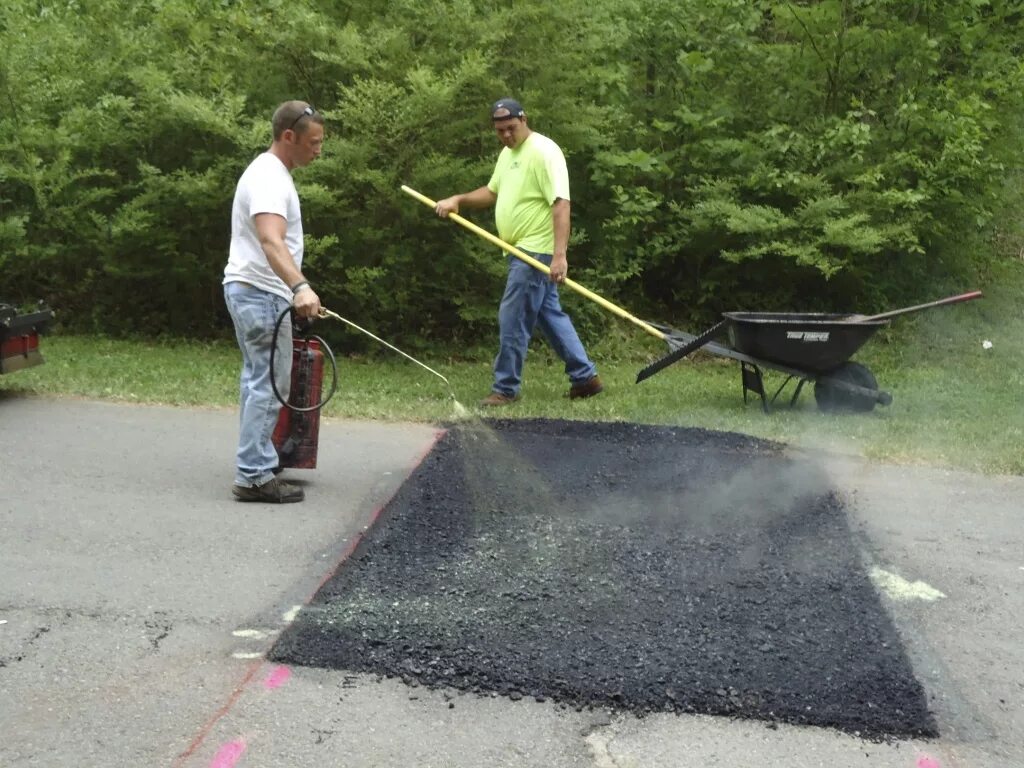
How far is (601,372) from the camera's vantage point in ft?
32.2

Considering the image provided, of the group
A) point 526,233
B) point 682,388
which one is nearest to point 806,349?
point 682,388

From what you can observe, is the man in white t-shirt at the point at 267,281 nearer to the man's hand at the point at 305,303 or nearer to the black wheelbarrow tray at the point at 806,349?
the man's hand at the point at 305,303

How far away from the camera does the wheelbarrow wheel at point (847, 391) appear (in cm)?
786

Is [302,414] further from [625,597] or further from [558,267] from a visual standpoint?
[558,267]

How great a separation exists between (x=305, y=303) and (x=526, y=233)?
3.11m

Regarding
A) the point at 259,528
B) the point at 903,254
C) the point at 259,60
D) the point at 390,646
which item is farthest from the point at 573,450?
A: the point at 903,254

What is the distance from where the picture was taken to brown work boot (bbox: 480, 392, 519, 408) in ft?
26.3

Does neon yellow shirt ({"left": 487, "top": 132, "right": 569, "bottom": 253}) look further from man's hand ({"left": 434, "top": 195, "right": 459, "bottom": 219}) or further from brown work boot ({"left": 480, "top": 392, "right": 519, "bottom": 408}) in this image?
brown work boot ({"left": 480, "top": 392, "right": 519, "bottom": 408})

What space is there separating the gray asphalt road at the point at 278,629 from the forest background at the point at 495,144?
3669mm

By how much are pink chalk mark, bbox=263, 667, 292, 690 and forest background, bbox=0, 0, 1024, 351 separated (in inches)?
238

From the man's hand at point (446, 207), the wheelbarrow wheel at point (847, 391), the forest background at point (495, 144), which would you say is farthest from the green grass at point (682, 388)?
the man's hand at point (446, 207)

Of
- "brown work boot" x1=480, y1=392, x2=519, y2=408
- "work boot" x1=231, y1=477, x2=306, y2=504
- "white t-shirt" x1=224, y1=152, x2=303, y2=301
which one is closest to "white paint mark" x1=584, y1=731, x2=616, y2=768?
"work boot" x1=231, y1=477, x2=306, y2=504

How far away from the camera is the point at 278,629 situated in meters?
4.14

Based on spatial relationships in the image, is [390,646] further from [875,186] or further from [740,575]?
[875,186]
